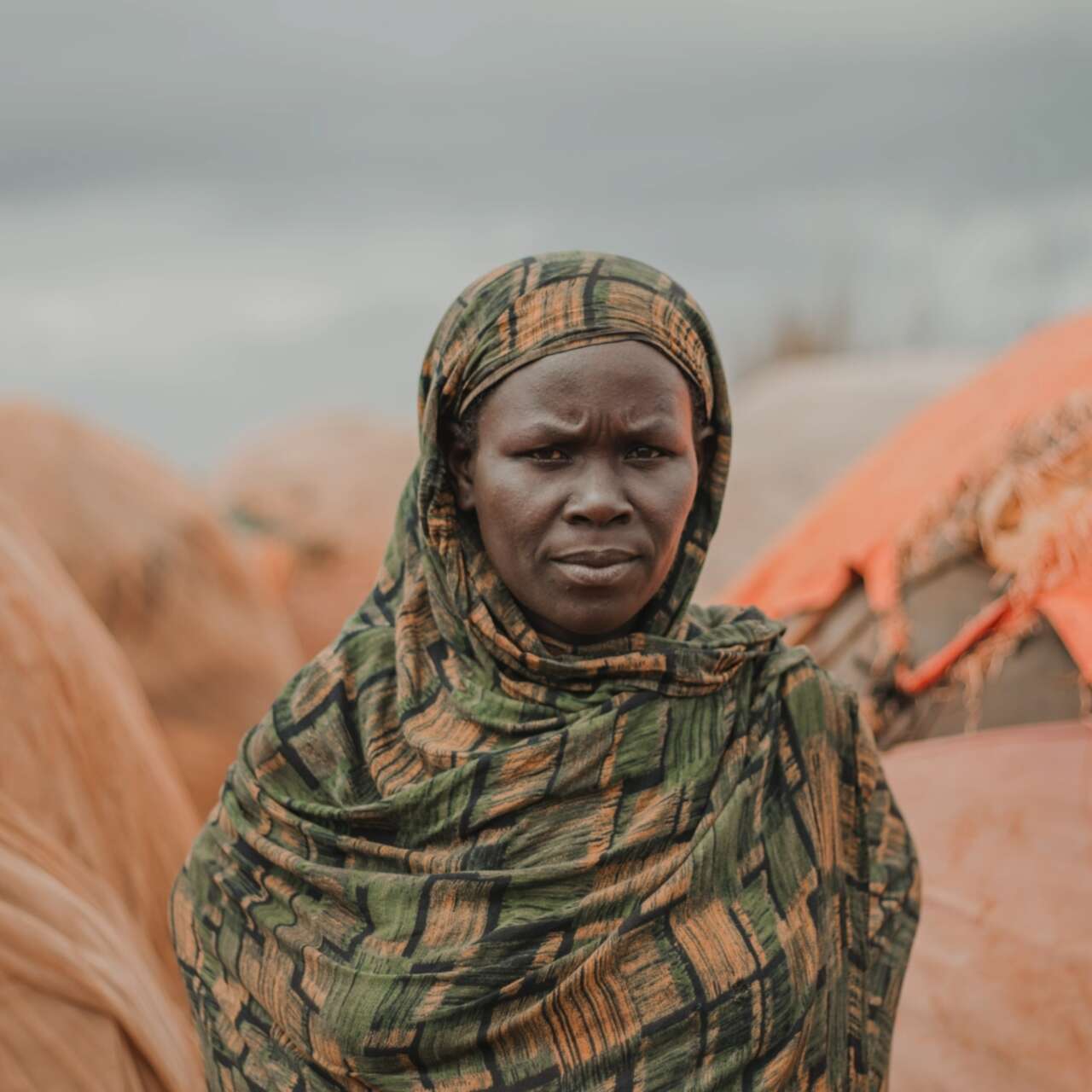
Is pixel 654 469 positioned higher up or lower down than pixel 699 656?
higher up

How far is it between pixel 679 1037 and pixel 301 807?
1.74 ft

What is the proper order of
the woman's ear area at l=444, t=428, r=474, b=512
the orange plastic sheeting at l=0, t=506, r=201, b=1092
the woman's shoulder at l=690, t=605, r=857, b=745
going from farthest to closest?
the orange plastic sheeting at l=0, t=506, r=201, b=1092
the woman's shoulder at l=690, t=605, r=857, b=745
the woman's ear area at l=444, t=428, r=474, b=512

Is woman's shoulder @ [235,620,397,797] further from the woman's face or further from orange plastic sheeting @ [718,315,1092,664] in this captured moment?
orange plastic sheeting @ [718,315,1092,664]

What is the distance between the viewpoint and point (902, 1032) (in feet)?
9.27

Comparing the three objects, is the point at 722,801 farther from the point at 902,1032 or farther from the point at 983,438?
the point at 983,438

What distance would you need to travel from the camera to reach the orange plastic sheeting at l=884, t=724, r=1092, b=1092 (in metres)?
2.73

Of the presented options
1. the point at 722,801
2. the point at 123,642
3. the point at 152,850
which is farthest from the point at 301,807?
the point at 123,642

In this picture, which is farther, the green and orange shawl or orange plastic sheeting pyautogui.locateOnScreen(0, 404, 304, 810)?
orange plastic sheeting pyautogui.locateOnScreen(0, 404, 304, 810)

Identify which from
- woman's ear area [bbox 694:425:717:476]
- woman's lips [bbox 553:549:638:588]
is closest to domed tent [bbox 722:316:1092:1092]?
woman's ear area [bbox 694:425:717:476]

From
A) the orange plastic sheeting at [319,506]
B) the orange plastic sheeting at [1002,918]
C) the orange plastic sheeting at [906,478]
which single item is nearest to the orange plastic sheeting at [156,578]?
the orange plastic sheeting at [906,478]

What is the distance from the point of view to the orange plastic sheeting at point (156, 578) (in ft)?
13.5

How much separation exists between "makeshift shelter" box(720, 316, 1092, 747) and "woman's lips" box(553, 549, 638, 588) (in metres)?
1.59

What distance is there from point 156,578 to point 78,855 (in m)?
1.66

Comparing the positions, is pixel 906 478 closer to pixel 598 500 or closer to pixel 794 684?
pixel 794 684
